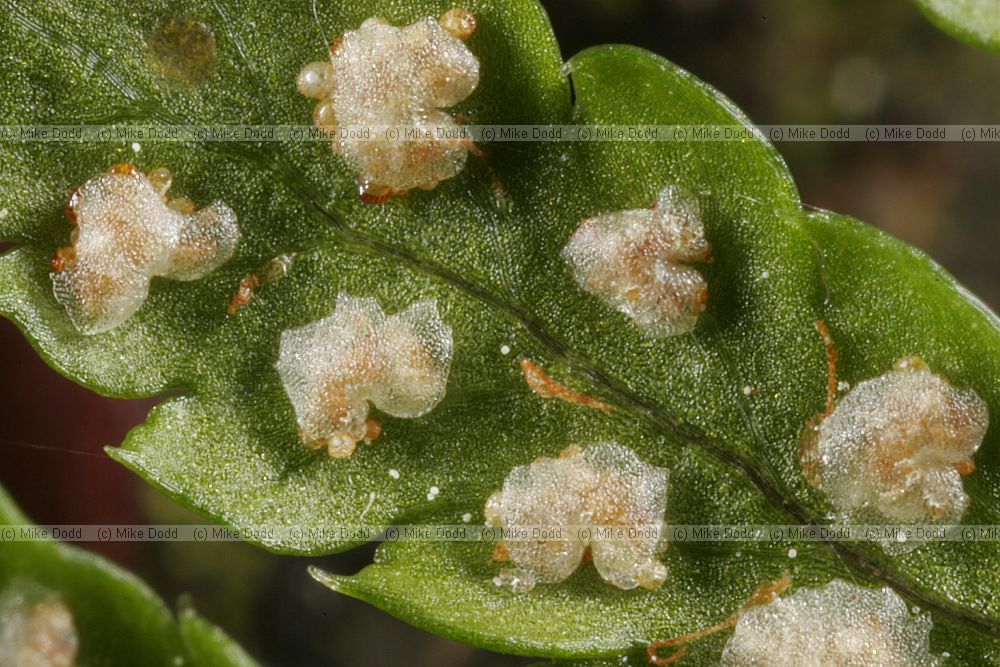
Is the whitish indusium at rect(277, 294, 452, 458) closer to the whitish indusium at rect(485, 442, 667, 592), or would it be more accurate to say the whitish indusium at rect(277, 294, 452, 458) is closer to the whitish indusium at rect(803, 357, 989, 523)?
the whitish indusium at rect(485, 442, 667, 592)

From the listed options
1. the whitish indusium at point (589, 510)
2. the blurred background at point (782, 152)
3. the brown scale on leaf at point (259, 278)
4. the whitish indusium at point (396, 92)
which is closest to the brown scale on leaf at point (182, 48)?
the whitish indusium at point (396, 92)

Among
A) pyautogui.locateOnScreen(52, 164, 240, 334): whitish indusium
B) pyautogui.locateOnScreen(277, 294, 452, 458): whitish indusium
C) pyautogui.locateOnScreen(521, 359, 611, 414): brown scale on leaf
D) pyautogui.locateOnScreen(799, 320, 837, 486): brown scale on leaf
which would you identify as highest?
pyautogui.locateOnScreen(52, 164, 240, 334): whitish indusium

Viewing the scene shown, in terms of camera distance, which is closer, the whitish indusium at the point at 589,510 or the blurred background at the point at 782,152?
the whitish indusium at the point at 589,510

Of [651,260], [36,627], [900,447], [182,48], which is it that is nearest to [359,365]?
[651,260]

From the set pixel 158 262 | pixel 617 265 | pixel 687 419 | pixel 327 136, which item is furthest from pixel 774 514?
pixel 158 262

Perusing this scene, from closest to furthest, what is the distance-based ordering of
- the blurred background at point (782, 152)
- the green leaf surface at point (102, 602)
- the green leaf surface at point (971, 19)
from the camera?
the green leaf surface at point (971, 19)
the green leaf surface at point (102, 602)
the blurred background at point (782, 152)

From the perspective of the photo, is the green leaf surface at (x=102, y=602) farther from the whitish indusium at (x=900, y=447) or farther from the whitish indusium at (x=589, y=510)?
the whitish indusium at (x=900, y=447)

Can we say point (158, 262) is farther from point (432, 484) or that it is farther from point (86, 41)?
point (432, 484)

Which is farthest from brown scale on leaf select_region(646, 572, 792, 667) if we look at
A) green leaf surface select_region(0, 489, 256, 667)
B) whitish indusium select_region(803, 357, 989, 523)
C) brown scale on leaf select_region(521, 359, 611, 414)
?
green leaf surface select_region(0, 489, 256, 667)
